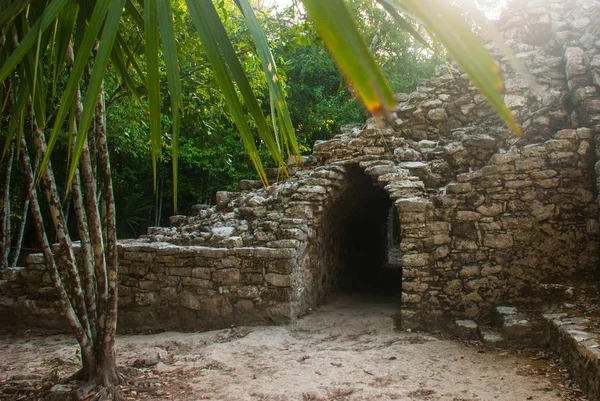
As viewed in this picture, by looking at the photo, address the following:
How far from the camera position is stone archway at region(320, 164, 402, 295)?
6.30 metres

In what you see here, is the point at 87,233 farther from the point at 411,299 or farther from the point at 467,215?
the point at 467,215

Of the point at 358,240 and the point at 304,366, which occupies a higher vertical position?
the point at 358,240

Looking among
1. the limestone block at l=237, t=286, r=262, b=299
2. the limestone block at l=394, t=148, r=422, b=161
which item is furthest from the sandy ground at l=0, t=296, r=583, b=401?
the limestone block at l=394, t=148, r=422, b=161

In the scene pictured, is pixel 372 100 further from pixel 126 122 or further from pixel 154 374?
pixel 126 122

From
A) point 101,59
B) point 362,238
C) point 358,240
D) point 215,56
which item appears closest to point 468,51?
point 215,56

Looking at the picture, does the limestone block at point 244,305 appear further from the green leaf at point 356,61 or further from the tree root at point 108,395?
the green leaf at point 356,61

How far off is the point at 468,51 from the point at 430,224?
432 cm

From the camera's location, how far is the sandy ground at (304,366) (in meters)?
3.15

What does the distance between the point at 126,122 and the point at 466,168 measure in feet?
18.2

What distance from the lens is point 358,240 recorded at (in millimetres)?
8289

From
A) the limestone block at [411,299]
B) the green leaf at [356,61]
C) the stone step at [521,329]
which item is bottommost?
the stone step at [521,329]

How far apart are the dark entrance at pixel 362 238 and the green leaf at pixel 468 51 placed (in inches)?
203

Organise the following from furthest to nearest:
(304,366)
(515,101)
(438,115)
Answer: (438,115), (515,101), (304,366)

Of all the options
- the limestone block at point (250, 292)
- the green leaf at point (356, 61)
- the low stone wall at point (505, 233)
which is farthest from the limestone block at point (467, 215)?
the green leaf at point (356, 61)
